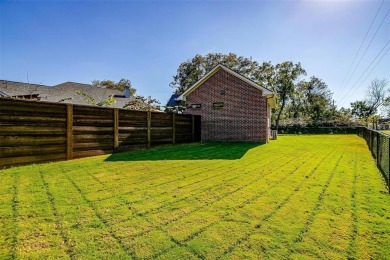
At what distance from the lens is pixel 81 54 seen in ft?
53.7

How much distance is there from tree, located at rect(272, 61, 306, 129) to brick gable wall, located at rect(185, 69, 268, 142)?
81.8ft

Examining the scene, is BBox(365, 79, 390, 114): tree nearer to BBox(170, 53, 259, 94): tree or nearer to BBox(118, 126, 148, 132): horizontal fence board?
BBox(170, 53, 259, 94): tree

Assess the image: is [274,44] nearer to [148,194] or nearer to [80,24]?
[80,24]

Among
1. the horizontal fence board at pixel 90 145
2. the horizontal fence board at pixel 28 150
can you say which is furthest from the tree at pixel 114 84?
the horizontal fence board at pixel 28 150

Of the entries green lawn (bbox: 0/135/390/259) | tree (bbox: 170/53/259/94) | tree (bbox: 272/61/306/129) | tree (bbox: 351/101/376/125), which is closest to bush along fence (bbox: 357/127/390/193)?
green lawn (bbox: 0/135/390/259)

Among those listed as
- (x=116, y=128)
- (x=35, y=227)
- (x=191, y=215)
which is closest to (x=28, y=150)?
(x=116, y=128)

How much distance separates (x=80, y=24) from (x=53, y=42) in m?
3.81

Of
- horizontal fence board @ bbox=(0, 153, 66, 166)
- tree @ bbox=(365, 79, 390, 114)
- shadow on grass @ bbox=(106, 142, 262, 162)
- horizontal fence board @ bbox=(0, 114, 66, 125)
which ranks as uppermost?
tree @ bbox=(365, 79, 390, 114)

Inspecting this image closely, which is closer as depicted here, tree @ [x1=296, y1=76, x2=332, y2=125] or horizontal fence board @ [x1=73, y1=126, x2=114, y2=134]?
horizontal fence board @ [x1=73, y1=126, x2=114, y2=134]

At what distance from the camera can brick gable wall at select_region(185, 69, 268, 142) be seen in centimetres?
1468

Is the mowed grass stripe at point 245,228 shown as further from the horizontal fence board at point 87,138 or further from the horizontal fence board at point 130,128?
the horizontal fence board at point 130,128

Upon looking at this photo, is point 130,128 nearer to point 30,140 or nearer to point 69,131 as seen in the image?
point 69,131

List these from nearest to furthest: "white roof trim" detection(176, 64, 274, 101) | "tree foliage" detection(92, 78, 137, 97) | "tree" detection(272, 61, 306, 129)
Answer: "white roof trim" detection(176, 64, 274, 101) < "tree" detection(272, 61, 306, 129) < "tree foliage" detection(92, 78, 137, 97)

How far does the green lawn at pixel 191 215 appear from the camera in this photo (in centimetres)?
235
